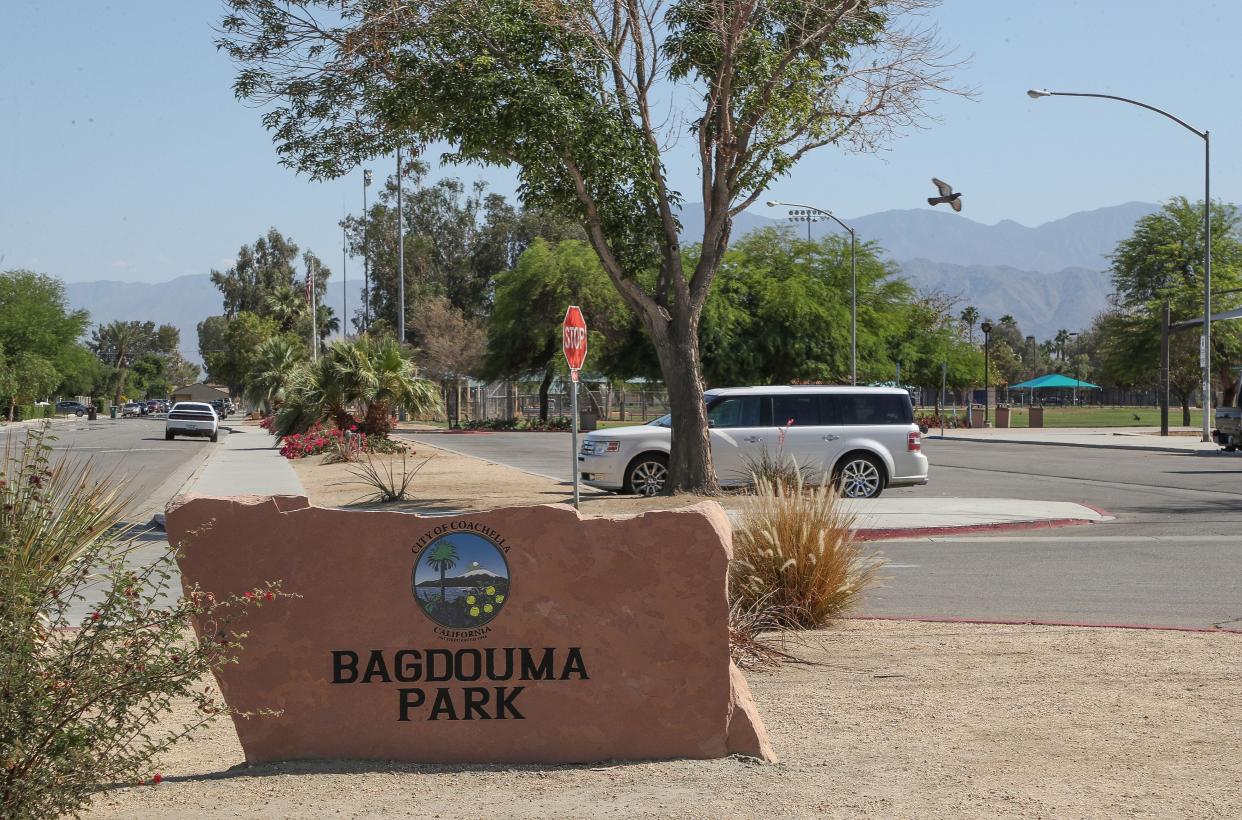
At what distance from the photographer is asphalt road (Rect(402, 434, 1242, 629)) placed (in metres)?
10.6

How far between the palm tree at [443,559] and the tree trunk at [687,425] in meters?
13.8

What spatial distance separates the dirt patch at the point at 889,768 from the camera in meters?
5.20

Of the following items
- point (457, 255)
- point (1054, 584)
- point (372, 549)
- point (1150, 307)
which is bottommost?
point (1054, 584)

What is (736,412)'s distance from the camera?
21.8 meters

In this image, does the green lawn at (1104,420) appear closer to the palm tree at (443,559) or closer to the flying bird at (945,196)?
the flying bird at (945,196)

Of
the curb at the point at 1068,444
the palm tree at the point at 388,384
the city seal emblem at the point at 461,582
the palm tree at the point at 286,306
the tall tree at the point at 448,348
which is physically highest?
the palm tree at the point at 286,306

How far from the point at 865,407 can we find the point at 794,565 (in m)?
12.8

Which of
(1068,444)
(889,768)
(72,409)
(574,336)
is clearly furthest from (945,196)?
(72,409)

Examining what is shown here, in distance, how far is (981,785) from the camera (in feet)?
18.1

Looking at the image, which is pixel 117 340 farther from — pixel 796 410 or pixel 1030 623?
pixel 1030 623

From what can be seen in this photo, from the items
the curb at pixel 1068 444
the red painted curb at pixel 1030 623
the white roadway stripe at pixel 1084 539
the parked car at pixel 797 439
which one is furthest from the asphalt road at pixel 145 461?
the curb at pixel 1068 444

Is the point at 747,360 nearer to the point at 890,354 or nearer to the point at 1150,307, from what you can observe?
the point at 890,354

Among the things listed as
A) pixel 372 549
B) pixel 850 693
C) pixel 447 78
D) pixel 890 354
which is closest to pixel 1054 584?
pixel 850 693

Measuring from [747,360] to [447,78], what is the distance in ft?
118
